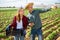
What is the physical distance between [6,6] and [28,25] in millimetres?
569

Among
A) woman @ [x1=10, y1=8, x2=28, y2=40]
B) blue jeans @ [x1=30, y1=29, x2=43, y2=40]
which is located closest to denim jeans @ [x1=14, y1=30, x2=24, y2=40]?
woman @ [x1=10, y1=8, x2=28, y2=40]

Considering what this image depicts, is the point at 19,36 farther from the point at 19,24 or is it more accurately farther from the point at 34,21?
the point at 34,21

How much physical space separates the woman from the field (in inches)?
7.1

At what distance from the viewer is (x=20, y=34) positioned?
330cm

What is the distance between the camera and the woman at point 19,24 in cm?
321

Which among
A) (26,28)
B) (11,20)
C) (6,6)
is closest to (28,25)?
(26,28)

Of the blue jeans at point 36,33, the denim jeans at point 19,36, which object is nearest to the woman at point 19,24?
the denim jeans at point 19,36

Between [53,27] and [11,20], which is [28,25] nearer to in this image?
[11,20]

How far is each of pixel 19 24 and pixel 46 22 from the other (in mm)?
688

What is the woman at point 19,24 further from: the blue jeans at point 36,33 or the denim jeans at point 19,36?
the blue jeans at point 36,33

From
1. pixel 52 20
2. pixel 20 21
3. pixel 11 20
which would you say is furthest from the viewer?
pixel 52 20

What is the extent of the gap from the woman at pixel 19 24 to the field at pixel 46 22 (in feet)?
0.59

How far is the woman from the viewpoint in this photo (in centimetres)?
321

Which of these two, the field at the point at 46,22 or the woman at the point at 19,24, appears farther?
the field at the point at 46,22
